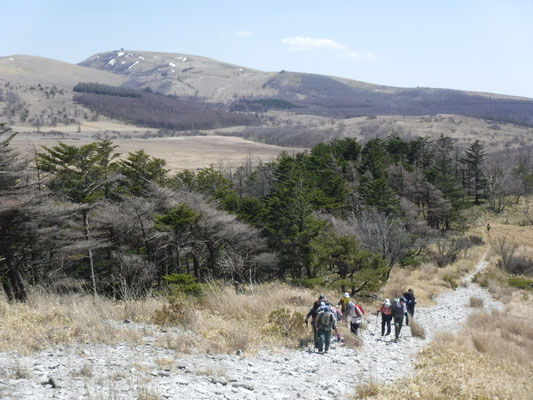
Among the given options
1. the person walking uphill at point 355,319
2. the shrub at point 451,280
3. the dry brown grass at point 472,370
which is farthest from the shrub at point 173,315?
the shrub at point 451,280

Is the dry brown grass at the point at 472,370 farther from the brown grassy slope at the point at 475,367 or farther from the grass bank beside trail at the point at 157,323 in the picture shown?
the grass bank beside trail at the point at 157,323

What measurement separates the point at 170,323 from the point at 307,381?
3.43 meters

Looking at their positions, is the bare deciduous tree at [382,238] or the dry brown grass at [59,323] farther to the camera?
the bare deciduous tree at [382,238]

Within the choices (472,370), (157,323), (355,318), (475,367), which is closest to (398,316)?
(355,318)

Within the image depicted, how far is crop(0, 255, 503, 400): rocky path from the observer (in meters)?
5.71

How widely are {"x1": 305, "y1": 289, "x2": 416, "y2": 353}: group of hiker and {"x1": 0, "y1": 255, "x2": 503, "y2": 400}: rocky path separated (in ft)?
1.59

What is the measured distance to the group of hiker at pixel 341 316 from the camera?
9.86 meters

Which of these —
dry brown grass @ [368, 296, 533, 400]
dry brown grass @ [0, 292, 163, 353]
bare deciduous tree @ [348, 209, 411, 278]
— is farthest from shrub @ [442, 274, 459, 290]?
dry brown grass @ [0, 292, 163, 353]

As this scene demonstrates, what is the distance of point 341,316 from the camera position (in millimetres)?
12422

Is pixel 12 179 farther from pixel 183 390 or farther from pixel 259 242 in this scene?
pixel 183 390

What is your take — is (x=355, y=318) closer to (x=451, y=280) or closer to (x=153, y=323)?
(x=153, y=323)

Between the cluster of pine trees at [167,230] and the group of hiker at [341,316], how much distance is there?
3668mm

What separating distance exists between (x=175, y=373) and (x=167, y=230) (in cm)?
1776

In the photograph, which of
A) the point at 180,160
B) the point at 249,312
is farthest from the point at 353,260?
the point at 180,160
